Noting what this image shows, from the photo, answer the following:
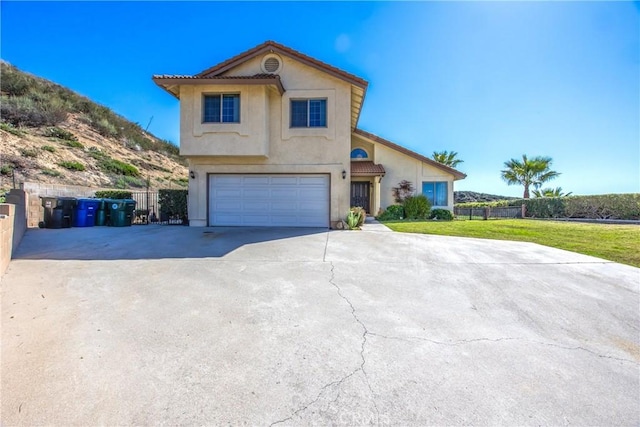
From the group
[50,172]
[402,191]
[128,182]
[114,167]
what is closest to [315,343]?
[402,191]

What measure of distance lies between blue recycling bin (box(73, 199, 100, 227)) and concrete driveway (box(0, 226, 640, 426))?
22.8 feet

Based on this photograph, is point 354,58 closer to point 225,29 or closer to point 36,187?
point 225,29

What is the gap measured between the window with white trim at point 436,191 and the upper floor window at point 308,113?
34.0ft

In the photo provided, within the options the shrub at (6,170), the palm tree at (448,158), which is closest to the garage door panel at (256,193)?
the shrub at (6,170)

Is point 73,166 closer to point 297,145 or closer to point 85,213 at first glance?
point 85,213

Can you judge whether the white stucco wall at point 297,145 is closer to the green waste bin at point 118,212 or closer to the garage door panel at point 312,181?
the garage door panel at point 312,181

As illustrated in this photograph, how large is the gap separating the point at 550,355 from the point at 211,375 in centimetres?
341

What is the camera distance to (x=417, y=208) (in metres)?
17.7

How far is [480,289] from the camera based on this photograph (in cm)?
491

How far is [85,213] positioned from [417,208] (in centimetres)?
1712

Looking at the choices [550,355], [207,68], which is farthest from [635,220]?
[207,68]

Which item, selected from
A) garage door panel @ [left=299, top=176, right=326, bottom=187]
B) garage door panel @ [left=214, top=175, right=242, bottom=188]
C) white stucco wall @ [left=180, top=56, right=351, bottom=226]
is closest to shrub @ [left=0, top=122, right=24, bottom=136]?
white stucco wall @ [left=180, top=56, right=351, bottom=226]

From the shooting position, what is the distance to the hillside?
17.2 meters

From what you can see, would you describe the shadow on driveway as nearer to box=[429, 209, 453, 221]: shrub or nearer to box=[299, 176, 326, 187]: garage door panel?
box=[299, 176, 326, 187]: garage door panel
